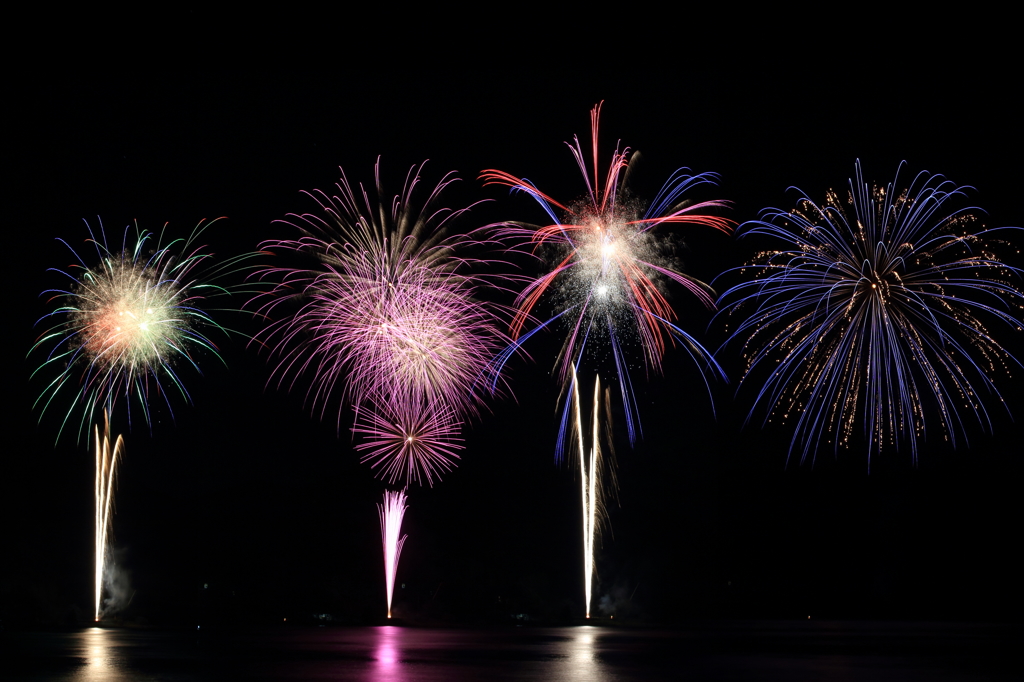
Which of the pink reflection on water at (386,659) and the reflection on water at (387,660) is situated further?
the pink reflection on water at (386,659)

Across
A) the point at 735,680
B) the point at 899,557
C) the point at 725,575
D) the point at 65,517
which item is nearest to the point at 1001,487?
the point at 899,557

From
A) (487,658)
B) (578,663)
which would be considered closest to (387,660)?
(487,658)

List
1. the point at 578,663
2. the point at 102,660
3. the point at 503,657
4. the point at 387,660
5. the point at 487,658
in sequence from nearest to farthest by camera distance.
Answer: the point at 578,663 < the point at 102,660 < the point at 387,660 < the point at 487,658 < the point at 503,657

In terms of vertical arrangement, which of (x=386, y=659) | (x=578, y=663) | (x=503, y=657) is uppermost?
(x=578, y=663)

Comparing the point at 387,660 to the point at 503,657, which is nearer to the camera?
the point at 387,660

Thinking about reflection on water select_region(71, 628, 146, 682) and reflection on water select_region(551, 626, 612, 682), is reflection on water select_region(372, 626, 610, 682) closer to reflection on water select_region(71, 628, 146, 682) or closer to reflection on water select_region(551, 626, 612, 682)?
reflection on water select_region(551, 626, 612, 682)

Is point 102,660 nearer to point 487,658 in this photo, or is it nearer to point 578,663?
point 487,658

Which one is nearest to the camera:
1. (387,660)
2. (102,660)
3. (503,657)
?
(102,660)

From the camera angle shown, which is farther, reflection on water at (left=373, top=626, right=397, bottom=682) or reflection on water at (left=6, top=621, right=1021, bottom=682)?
reflection on water at (left=6, top=621, right=1021, bottom=682)

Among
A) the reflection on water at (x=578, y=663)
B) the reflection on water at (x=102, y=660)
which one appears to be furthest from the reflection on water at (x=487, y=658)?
the reflection on water at (x=102, y=660)

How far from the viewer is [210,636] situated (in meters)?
50.3

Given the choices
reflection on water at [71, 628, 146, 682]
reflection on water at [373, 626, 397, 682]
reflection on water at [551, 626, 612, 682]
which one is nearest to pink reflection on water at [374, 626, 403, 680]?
reflection on water at [373, 626, 397, 682]

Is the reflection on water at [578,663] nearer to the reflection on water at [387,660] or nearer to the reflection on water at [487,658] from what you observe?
the reflection on water at [487,658]

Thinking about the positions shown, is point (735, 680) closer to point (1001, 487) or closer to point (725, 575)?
point (725, 575)
